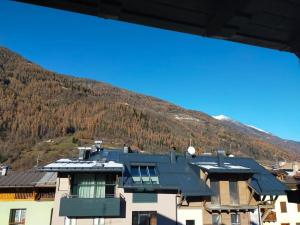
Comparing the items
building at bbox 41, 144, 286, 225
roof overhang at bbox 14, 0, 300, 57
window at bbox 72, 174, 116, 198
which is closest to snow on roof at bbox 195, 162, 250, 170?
building at bbox 41, 144, 286, 225

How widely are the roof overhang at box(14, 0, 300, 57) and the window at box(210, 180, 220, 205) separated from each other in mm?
25037

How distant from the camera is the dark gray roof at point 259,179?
28.1 metres

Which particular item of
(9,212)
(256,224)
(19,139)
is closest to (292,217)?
(256,224)

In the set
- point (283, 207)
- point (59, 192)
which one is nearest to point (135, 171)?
point (59, 192)

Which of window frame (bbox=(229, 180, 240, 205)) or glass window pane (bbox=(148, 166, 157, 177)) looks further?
window frame (bbox=(229, 180, 240, 205))

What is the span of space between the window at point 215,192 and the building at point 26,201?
14.6 meters

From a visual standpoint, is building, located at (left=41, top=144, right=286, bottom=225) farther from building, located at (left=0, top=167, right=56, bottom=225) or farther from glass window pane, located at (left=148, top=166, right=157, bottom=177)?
building, located at (left=0, top=167, right=56, bottom=225)

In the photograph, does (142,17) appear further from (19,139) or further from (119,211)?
(19,139)

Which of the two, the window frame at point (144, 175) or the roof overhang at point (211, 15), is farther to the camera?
the window frame at point (144, 175)

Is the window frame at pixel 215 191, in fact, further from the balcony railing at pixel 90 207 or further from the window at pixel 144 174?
the balcony railing at pixel 90 207

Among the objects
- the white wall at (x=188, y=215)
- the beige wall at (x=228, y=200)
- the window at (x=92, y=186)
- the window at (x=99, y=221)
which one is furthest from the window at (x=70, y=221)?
the beige wall at (x=228, y=200)

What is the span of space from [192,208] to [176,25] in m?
24.7

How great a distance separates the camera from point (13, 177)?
29.6m

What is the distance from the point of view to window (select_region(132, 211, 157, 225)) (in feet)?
79.0
